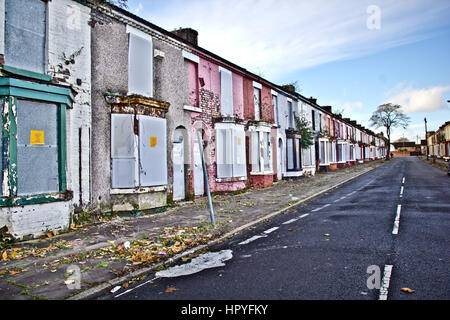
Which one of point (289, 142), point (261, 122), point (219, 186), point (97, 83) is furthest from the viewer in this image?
point (289, 142)

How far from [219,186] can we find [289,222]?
7.40 meters

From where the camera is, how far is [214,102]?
15633 millimetres

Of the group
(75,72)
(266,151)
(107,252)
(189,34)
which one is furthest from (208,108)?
(107,252)

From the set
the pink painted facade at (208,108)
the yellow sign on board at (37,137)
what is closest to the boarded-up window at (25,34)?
the yellow sign on board at (37,137)

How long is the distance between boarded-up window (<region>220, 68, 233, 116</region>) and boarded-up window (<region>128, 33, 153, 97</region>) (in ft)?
17.5

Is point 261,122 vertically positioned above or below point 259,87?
below

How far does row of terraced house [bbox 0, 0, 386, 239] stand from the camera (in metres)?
7.23

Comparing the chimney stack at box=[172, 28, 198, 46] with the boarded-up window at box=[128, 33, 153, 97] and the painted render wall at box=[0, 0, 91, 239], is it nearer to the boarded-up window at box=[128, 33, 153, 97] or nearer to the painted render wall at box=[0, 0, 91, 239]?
the boarded-up window at box=[128, 33, 153, 97]

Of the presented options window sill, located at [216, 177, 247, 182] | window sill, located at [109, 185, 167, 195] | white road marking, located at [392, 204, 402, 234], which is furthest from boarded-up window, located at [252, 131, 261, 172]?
white road marking, located at [392, 204, 402, 234]

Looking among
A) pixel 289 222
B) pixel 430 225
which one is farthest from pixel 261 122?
pixel 430 225

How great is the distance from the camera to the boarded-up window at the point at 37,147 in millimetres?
7176

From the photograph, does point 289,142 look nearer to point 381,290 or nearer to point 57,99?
point 57,99

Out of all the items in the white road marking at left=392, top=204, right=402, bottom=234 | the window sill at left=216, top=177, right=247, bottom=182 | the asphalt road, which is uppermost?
the window sill at left=216, top=177, right=247, bottom=182

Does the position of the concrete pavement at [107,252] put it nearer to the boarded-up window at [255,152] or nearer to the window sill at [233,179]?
the window sill at [233,179]
